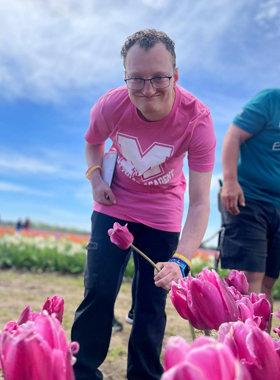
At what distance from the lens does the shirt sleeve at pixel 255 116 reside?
2.93 m

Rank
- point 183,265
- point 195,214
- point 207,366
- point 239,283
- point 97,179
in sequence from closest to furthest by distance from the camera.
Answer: point 207,366
point 239,283
point 183,265
point 195,214
point 97,179

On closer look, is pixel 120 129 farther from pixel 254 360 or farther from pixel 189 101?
pixel 254 360

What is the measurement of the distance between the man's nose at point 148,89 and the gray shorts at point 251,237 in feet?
5.05

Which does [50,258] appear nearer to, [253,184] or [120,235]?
[253,184]

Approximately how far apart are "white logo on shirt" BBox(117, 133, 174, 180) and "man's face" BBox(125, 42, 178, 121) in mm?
334

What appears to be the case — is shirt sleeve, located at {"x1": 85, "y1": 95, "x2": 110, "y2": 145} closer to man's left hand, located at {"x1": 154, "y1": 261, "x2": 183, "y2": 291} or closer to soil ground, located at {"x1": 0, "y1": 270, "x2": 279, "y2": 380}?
man's left hand, located at {"x1": 154, "y1": 261, "x2": 183, "y2": 291}

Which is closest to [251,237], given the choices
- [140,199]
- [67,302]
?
[140,199]

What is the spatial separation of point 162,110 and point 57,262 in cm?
630

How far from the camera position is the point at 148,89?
5.43ft

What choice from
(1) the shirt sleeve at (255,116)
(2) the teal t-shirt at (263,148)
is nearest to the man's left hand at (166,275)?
(2) the teal t-shirt at (263,148)

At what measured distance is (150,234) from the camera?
226cm

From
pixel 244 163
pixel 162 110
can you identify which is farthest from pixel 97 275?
pixel 244 163

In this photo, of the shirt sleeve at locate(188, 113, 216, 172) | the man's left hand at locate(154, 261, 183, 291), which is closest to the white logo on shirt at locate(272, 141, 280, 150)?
the shirt sleeve at locate(188, 113, 216, 172)

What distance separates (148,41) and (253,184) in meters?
1.60
